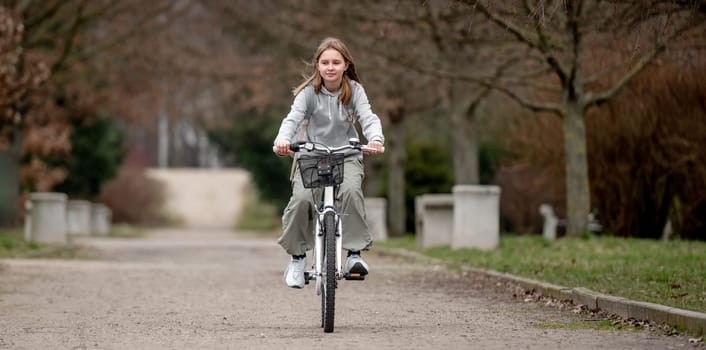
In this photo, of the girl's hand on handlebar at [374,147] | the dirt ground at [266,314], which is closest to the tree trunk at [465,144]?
the dirt ground at [266,314]

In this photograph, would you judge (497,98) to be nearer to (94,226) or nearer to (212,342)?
(94,226)

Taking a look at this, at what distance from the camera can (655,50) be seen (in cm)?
1653

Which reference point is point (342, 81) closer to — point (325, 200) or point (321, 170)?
point (321, 170)

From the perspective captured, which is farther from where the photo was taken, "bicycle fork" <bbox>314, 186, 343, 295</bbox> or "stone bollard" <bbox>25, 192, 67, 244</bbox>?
"stone bollard" <bbox>25, 192, 67, 244</bbox>

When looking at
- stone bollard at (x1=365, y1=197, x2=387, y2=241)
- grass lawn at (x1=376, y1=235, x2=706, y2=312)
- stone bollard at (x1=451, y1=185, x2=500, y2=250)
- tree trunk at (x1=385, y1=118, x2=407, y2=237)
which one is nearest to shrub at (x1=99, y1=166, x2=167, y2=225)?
tree trunk at (x1=385, y1=118, x2=407, y2=237)

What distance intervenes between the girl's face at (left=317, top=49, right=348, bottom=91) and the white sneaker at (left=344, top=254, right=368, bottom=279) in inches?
47.7

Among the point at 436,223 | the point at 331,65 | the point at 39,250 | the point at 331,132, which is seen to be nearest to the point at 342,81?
the point at 331,65

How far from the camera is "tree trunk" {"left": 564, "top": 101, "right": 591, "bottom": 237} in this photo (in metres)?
19.2

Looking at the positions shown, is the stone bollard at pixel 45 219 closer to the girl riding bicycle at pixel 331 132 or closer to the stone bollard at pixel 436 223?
the stone bollard at pixel 436 223

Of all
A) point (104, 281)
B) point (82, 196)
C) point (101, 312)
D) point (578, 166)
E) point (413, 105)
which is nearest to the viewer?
point (101, 312)

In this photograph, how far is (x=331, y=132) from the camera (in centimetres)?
866

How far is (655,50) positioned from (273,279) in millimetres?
5928

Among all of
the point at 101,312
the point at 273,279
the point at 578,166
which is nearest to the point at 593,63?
the point at 578,166

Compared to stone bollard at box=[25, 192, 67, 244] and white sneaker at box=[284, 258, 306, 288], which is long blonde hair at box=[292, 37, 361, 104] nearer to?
white sneaker at box=[284, 258, 306, 288]
